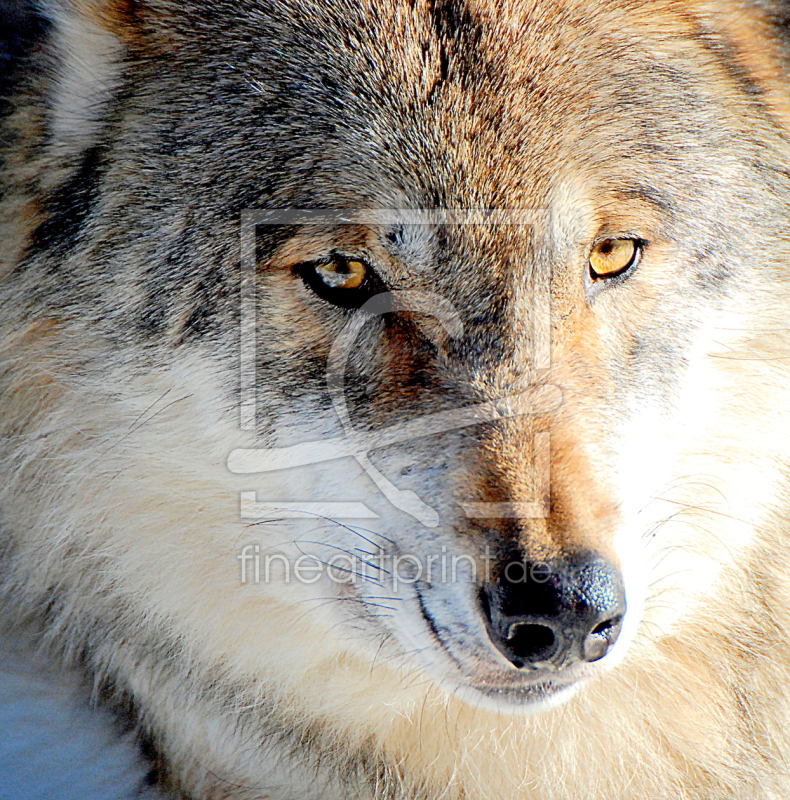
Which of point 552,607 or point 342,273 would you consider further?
point 342,273

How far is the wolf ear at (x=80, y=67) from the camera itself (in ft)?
7.02

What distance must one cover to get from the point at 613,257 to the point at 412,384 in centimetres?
49

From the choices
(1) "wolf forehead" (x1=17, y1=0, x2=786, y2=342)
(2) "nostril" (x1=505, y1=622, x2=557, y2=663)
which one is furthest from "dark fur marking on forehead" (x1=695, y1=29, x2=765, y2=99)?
(2) "nostril" (x1=505, y1=622, x2=557, y2=663)

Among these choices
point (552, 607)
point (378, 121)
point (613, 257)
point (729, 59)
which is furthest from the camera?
point (729, 59)

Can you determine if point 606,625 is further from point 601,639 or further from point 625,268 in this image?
point 625,268

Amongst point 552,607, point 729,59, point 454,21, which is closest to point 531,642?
point 552,607

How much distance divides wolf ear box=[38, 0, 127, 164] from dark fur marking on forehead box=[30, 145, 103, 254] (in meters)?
0.05

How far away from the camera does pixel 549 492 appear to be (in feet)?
5.56

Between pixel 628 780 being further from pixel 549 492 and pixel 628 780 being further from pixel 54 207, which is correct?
pixel 54 207

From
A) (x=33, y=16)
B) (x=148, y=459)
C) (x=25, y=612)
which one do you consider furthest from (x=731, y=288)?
(x=25, y=612)

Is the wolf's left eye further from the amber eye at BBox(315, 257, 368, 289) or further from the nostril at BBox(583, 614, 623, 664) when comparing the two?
the nostril at BBox(583, 614, 623, 664)

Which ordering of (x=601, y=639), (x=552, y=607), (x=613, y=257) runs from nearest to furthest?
(x=552, y=607), (x=601, y=639), (x=613, y=257)

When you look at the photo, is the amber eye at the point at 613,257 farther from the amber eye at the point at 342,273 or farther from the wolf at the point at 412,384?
the amber eye at the point at 342,273

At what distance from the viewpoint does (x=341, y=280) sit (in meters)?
1.92
